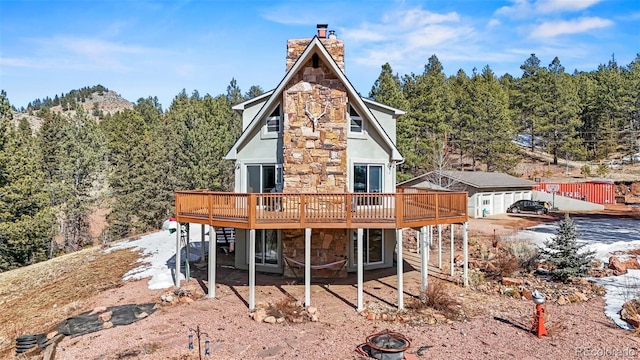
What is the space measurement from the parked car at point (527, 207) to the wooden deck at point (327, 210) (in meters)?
24.9

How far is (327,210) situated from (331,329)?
145 inches

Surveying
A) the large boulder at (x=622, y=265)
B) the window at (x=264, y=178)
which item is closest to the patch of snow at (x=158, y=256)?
the window at (x=264, y=178)

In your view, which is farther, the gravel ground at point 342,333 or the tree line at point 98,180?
the tree line at point 98,180

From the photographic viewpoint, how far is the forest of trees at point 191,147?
2759 centimetres

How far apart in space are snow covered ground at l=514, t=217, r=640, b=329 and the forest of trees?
8784mm

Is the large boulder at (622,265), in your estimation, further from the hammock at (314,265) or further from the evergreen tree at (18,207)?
the evergreen tree at (18,207)

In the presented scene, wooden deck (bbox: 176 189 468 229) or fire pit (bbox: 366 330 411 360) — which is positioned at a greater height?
wooden deck (bbox: 176 189 468 229)

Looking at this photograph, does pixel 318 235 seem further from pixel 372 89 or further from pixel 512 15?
pixel 372 89

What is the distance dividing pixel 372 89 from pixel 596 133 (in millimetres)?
38758

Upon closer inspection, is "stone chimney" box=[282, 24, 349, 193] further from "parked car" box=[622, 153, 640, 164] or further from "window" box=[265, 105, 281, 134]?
"parked car" box=[622, 153, 640, 164]

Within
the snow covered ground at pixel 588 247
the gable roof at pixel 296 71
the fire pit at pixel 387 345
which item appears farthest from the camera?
the gable roof at pixel 296 71

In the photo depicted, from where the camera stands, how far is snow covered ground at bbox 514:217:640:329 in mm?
11817

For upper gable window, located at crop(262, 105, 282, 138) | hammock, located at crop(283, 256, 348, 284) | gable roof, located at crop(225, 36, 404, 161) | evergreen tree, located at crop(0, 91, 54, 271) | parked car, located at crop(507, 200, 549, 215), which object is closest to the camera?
gable roof, located at crop(225, 36, 404, 161)

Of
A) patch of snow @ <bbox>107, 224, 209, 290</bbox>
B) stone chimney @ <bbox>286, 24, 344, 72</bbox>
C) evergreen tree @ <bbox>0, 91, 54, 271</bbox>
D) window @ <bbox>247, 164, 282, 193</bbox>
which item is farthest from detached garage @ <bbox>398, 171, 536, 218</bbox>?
evergreen tree @ <bbox>0, 91, 54, 271</bbox>
